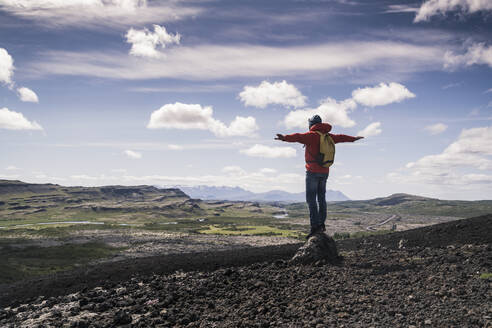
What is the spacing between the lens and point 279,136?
53.3 feet

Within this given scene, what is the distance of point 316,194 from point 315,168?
165 cm

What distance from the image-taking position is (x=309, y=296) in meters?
12.6

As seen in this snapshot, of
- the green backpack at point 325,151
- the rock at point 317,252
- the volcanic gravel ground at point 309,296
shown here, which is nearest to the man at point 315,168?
the green backpack at point 325,151

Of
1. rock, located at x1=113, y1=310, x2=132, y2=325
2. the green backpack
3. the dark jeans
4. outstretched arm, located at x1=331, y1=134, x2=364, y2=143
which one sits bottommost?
rock, located at x1=113, y1=310, x2=132, y2=325

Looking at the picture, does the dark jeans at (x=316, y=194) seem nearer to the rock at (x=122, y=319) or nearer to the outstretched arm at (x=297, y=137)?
the outstretched arm at (x=297, y=137)

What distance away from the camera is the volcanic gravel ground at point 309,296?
34.2 ft

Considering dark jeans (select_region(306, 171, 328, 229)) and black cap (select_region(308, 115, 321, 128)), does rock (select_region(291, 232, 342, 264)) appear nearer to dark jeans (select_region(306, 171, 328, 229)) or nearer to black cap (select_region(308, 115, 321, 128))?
dark jeans (select_region(306, 171, 328, 229))

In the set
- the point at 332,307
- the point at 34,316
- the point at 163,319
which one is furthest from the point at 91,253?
the point at 332,307

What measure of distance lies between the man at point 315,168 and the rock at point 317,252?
104 cm

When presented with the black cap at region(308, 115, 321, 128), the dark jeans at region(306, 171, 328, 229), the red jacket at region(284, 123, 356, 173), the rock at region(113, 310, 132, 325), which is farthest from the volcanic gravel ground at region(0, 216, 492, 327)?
the black cap at region(308, 115, 321, 128)

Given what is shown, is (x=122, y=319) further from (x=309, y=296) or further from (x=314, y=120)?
(x=314, y=120)

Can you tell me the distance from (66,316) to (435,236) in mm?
20457

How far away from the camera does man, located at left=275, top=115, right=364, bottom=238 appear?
57.9 feet

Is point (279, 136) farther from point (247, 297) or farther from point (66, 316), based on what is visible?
point (66, 316)
